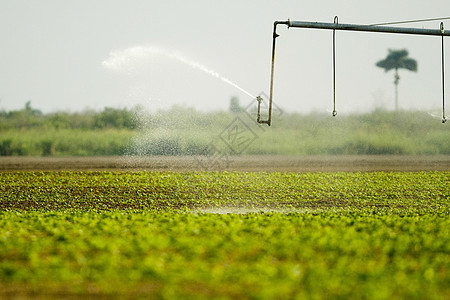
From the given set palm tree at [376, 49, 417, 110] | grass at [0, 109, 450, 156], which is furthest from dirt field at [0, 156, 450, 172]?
palm tree at [376, 49, 417, 110]

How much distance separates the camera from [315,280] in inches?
323

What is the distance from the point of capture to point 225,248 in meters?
10.2

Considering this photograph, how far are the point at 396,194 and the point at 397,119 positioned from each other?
13566mm

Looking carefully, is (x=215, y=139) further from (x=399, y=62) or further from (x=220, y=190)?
(x=399, y=62)

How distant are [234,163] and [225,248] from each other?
68.3ft

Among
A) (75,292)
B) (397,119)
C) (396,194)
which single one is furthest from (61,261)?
(397,119)

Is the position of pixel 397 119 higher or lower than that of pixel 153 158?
higher

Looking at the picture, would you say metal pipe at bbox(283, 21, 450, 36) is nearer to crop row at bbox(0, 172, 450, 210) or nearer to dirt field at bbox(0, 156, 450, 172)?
crop row at bbox(0, 172, 450, 210)

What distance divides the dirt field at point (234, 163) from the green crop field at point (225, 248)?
8610mm

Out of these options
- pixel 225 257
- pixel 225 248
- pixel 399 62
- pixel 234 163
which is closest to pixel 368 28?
pixel 225 248

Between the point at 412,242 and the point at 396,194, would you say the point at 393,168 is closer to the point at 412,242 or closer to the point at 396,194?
the point at 396,194

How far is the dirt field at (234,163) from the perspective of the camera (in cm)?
2884

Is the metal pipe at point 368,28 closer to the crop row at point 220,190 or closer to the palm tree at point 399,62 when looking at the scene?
the crop row at point 220,190

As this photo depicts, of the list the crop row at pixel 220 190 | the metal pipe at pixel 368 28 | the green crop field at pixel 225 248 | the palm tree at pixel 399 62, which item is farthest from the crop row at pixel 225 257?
the palm tree at pixel 399 62
